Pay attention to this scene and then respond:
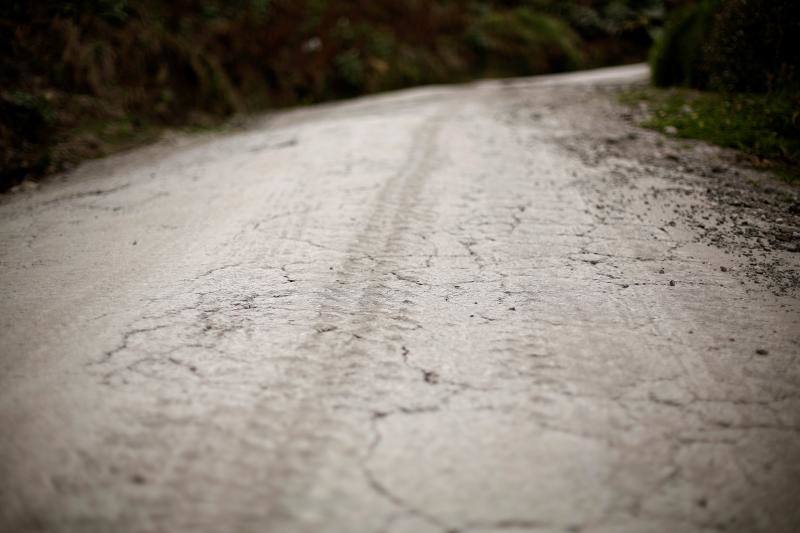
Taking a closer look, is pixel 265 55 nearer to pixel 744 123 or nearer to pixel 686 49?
pixel 686 49

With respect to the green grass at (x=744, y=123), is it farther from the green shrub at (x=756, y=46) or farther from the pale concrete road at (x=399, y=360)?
the pale concrete road at (x=399, y=360)

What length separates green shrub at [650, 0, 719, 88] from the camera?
610cm

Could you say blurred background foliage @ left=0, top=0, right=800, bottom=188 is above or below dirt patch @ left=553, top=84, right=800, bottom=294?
above

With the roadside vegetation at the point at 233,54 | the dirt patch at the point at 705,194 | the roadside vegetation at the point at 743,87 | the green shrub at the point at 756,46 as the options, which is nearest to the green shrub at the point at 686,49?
the roadside vegetation at the point at 743,87

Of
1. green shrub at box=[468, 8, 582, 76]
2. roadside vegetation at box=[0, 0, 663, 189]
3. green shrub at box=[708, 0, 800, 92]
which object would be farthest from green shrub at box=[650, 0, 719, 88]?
green shrub at box=[468, 8, 582, 76]

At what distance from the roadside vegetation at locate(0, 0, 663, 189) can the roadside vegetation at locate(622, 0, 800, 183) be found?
6360mm

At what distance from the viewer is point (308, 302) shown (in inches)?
96.2

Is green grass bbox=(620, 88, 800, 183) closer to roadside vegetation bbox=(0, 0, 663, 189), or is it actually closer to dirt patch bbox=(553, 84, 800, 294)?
dirt patch bbox=(553, 84, 800, 294)

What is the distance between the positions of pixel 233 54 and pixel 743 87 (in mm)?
8221

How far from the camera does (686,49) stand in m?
6.52

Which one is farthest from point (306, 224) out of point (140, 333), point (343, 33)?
point (343, 33)

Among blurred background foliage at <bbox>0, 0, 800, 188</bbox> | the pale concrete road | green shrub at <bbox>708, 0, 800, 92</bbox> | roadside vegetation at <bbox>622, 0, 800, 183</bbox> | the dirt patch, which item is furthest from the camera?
blurred background foliage at <bbox>0, 0, 800, 188</bbox>

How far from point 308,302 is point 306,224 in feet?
3.24

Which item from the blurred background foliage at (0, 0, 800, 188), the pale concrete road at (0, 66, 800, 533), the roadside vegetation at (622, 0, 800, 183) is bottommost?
the pale concrete road at (0, 66, 800, 533)
